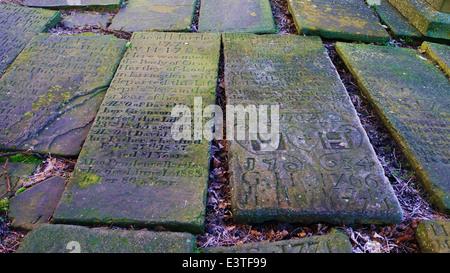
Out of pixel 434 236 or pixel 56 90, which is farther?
pixel 56 90

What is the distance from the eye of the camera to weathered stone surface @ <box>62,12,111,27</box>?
3.55 metres

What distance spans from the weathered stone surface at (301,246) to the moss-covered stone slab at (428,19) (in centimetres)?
289

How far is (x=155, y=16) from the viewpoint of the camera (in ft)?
11.8

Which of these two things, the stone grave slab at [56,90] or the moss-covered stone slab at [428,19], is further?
the moss-covered stone slab at [428,19]

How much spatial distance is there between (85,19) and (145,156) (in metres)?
2.53

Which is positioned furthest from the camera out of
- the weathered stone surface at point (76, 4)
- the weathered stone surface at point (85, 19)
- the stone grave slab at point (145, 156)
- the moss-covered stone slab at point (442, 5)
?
the weathered stone surface at point (76, 4)

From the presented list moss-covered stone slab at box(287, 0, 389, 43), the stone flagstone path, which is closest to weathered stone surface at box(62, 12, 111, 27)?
the stone flagstone path

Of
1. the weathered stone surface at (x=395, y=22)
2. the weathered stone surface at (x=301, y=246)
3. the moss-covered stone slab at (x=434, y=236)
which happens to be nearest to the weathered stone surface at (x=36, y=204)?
the weathered stone surface at (x=301, y=246)

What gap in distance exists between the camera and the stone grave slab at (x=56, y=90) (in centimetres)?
216

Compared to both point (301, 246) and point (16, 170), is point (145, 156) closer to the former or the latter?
point (16, 170)

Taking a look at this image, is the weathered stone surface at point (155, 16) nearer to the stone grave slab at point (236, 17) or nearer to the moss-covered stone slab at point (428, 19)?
the stone grave slab at point (236, 17)

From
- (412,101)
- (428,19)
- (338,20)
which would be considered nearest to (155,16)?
(338,20)

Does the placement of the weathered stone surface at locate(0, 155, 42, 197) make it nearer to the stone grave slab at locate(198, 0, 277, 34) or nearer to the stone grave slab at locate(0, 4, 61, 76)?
the stone grave slab at locate(0, 4, 61, 76)

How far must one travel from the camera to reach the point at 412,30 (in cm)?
347
